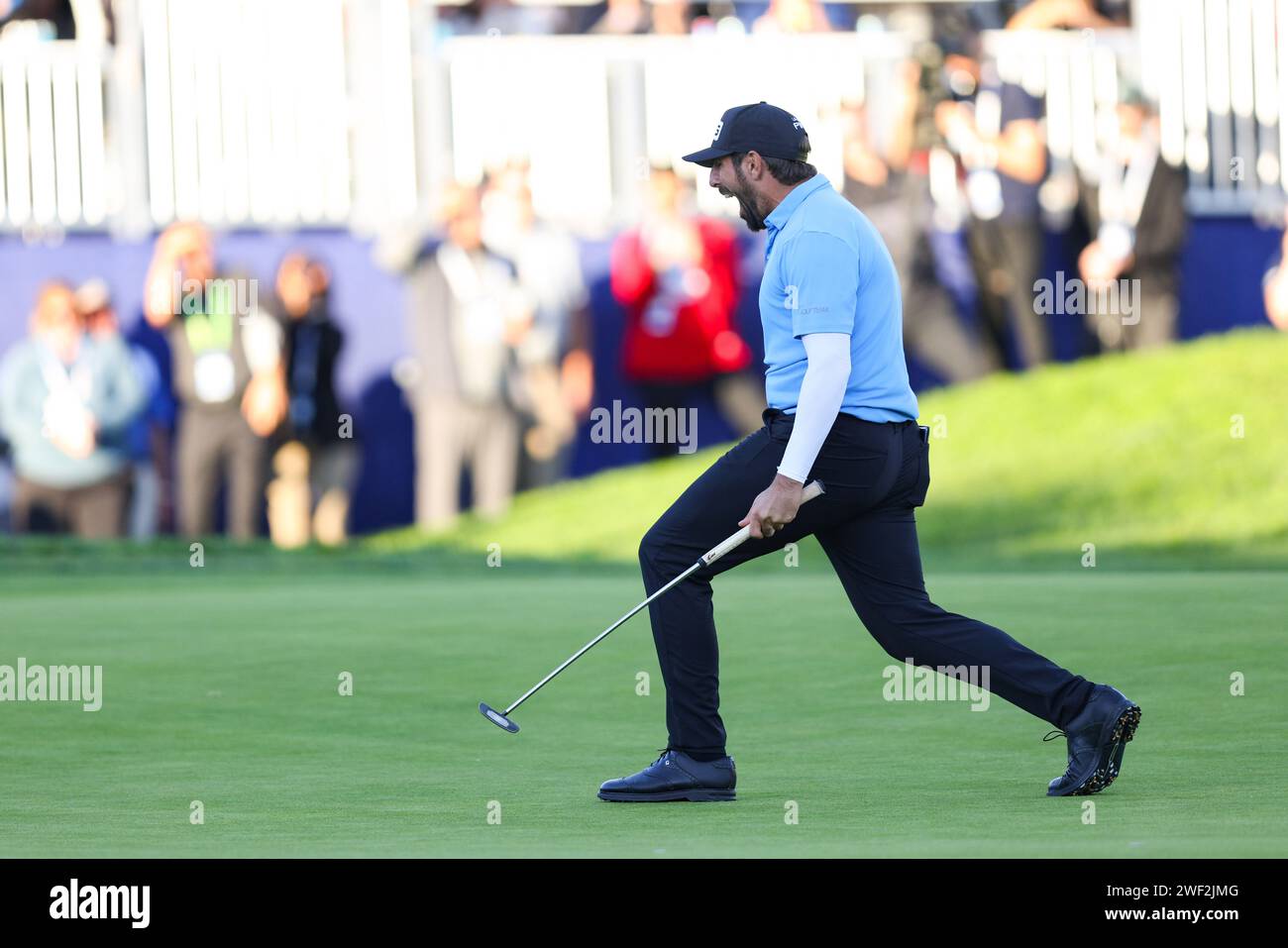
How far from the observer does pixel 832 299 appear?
7082 mm

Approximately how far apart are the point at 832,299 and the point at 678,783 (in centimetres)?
153

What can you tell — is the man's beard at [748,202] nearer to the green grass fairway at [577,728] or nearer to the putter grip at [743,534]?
the putter grip at [743,534]

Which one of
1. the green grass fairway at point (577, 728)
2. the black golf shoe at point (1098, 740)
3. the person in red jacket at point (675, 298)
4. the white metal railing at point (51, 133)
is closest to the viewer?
the green grass fairway at point (577, 728)

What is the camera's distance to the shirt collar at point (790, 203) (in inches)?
288

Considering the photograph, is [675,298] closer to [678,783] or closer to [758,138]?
[758,138]

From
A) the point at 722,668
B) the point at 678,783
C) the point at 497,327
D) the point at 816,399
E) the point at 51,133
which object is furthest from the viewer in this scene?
the point at 51,133

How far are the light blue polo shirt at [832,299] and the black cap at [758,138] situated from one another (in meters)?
0.12

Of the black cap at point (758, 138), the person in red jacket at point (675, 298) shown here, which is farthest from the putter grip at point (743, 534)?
the person in red jacket at point (675, 298)

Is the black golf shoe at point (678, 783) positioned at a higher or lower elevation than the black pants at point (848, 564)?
lower

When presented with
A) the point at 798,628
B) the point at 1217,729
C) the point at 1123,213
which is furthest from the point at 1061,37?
the point at 1217,729

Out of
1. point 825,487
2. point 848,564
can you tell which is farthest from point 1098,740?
point 825,487

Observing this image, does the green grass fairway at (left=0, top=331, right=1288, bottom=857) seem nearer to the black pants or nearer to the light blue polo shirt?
the black pants

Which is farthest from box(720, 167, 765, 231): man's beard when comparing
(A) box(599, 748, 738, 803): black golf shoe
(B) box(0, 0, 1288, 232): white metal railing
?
(B) box(0, 0, 1288, 232): white metal railing
